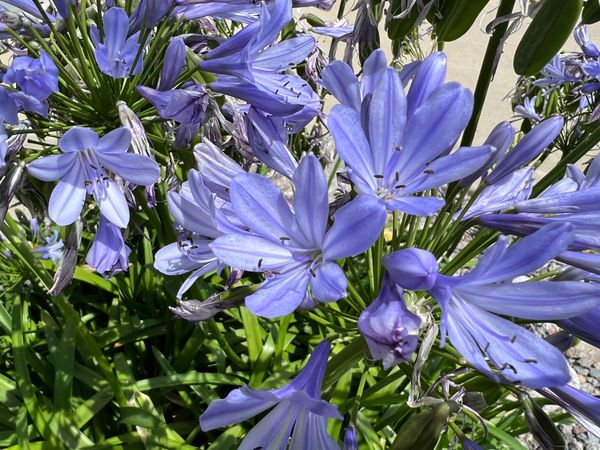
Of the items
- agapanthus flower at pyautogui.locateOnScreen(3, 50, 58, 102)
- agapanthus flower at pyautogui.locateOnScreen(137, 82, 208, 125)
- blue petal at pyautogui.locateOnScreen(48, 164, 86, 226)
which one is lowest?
blue petal at pyautogui.locateOnScreen(48, 164, 86, 226)

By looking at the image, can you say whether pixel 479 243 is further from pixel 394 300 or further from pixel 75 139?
pixel 75 139

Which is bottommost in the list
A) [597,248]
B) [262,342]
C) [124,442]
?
[124,442]

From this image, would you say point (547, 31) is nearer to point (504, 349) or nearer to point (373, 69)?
point (373, 69)

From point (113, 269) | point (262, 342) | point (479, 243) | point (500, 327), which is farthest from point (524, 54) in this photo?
point (262, 342)

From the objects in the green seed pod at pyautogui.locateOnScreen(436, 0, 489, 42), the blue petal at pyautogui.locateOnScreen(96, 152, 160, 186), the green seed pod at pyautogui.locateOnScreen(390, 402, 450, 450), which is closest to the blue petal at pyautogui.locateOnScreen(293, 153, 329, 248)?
the green seed pod at pyautogui.locateOnScreen(390, 402, 450, 450)

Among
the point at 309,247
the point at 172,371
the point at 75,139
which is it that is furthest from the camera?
the point at 172,371

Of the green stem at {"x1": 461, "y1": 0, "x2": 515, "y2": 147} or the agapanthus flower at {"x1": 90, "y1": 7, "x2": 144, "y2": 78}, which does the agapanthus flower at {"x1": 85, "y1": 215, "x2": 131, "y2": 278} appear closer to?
the agapanthus flower at {"x1": 90, "y1": 7, "x2": 144, "y2": 78}
